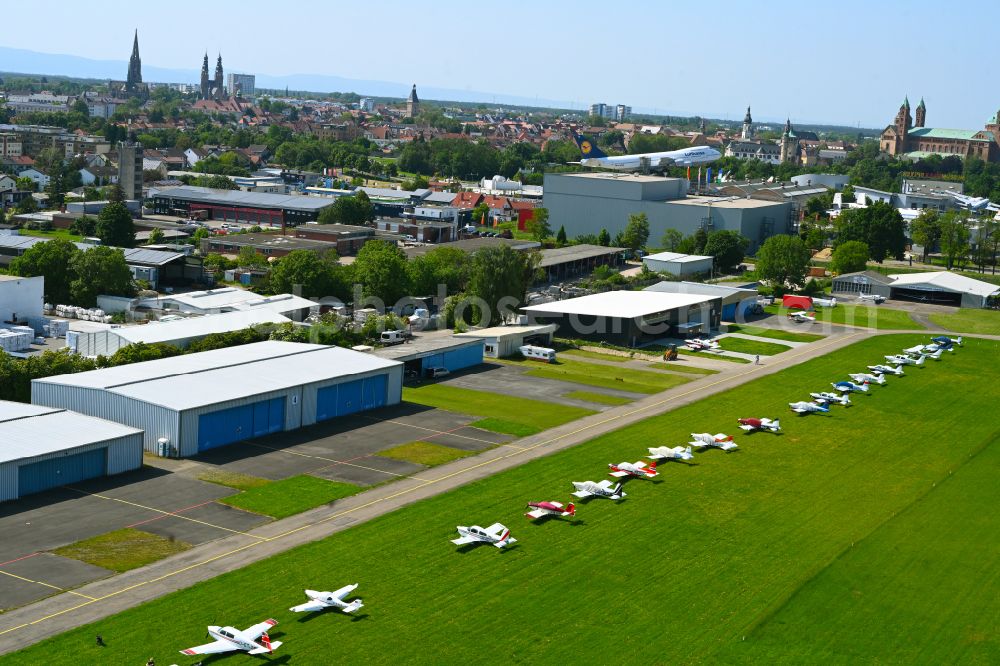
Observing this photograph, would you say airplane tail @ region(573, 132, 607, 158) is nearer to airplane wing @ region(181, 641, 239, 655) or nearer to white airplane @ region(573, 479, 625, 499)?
white airplane @ region(573, 479, 625, 499)

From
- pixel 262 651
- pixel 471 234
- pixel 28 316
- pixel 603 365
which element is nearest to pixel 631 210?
pixel 471 234

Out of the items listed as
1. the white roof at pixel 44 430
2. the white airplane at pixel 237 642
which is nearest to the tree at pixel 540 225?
the white roof at pixel 44 430

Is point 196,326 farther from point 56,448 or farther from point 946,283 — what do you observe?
point 946,283

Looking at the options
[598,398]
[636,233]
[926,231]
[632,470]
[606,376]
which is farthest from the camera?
[926,231]

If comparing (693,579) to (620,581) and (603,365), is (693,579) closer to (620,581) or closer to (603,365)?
(620,581)

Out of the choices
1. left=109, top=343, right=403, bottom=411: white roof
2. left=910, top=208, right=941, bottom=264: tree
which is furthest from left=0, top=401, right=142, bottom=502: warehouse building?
left=910, top=208, right=941, bottom=264: tree

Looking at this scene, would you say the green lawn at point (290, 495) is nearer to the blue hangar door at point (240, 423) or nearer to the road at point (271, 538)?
the road at point (271, 538)

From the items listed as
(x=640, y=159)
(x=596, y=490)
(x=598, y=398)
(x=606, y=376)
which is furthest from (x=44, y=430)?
(x=640, y=159)
